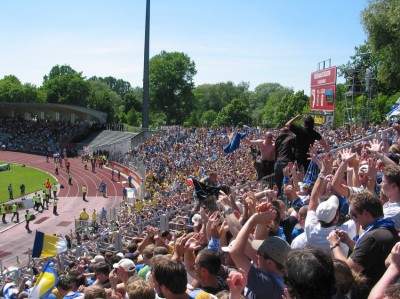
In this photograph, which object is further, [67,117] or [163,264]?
[67,117]

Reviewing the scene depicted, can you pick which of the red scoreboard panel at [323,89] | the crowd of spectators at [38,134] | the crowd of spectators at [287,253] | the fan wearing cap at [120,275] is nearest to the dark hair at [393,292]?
the crowd of spectators at [287,253]

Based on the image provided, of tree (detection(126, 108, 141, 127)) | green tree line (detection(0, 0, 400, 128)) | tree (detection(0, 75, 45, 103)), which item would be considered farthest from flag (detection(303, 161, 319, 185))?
tree (detection(0, 75, 45, 103))

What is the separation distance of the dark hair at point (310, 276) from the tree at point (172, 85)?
71410 mm

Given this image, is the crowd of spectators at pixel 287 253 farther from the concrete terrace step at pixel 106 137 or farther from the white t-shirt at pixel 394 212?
the concrete terrace step at pixel 106 137

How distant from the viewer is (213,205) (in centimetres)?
817

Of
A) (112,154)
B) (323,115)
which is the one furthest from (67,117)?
(323,115)

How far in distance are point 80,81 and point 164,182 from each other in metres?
71.2

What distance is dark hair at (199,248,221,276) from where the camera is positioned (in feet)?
11.8

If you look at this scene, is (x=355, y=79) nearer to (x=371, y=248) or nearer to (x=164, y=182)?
(x=164, y=182)

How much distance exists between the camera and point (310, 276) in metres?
2.40

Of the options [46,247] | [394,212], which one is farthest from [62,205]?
[394,212]

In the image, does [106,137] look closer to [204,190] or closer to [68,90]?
[68,90]

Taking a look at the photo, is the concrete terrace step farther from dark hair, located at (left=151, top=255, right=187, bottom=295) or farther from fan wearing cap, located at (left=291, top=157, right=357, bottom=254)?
dark hair, located at (left=151, top=255, right=187, bottom=295)

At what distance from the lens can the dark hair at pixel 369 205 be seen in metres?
3.63
